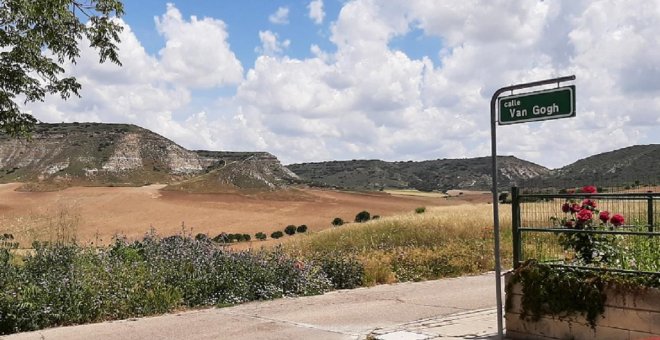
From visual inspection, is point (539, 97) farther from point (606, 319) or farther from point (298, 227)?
point (298, 227)

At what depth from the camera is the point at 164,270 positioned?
1201 centimetres

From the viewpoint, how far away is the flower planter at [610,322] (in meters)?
7.04

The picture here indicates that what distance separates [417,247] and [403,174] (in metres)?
130

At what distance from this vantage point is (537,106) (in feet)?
24.0

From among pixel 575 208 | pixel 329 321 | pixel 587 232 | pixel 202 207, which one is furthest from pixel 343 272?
pixel 202 207

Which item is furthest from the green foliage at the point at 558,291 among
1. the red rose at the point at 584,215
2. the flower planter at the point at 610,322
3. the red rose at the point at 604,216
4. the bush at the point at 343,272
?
the bush at the point at 343,272

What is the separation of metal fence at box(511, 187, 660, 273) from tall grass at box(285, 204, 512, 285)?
637 cm

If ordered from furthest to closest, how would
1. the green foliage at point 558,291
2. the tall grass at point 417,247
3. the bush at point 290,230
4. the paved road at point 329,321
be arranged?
the bush at point 290,230 → the tall grass at point 417,247 → the paved road at point 329,321 → the green foliage at point 558,291

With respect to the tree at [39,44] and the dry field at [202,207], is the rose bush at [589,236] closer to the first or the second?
the tree at [39,44]

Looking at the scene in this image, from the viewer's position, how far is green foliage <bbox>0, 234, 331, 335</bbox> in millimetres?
10055

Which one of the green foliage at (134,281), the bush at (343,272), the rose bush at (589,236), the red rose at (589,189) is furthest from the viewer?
the bush at (343,272)

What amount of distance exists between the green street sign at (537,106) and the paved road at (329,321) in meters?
3.07

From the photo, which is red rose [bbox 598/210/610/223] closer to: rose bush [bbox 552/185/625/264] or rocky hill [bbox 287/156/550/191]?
rose bush [bbox 552/185/625/264]

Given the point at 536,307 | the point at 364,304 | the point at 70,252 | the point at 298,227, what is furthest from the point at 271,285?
the point at 298,227
